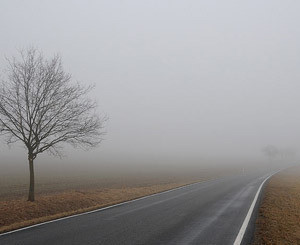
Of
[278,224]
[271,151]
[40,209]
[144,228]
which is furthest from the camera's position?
[271,151]

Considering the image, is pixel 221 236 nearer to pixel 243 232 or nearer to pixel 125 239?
pixel 243 232

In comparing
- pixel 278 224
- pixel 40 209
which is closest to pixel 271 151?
pixel 278 224

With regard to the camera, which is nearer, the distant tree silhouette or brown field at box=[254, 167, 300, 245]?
brown field at box=[254, 167, 300, 245]

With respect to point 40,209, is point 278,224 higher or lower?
lower

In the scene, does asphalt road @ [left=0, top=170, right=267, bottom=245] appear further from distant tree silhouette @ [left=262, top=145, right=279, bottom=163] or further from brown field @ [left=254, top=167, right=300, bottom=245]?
distant tree silhouette @ [left=262, top=145, right=279, bottom=163]

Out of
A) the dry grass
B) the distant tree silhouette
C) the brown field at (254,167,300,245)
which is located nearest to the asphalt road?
the brown field at (254,167,300,245)

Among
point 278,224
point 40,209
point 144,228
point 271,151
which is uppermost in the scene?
point 271,151

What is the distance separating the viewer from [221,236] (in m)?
9.89

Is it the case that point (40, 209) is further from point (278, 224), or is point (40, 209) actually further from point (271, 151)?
point (271, 151)

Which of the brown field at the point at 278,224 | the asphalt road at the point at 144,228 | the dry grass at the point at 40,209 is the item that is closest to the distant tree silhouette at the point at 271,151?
the brown field at the point at 278,224

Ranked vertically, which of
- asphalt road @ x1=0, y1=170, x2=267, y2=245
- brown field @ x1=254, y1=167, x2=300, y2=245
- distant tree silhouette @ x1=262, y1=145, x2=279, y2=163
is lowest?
brown field @ x1=254, y1=167, x2=300, y2=245

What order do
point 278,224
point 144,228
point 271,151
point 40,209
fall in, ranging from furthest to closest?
point 271,151, point 40,209, point 278,224, point 144,228

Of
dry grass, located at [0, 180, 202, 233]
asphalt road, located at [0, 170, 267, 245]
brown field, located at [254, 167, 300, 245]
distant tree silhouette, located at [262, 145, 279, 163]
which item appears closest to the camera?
asphalt road, located at [0, 170, 267, 245]

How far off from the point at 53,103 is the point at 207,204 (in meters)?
10.3
